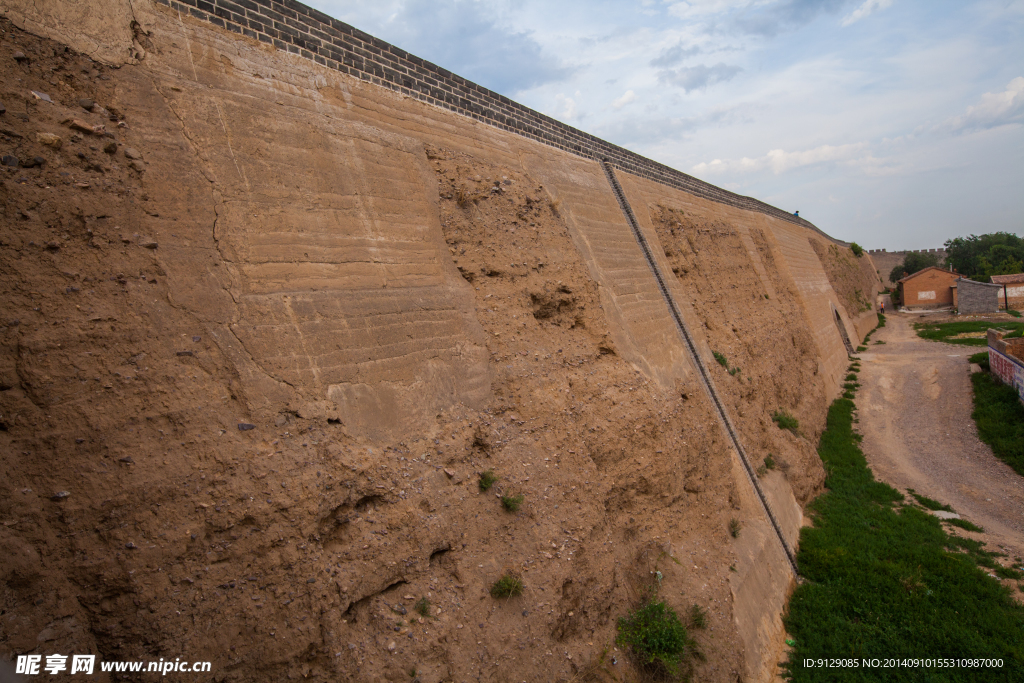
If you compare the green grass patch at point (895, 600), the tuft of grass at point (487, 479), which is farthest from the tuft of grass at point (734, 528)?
the tuft of grass at point (487, 479)

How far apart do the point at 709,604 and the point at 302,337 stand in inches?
221

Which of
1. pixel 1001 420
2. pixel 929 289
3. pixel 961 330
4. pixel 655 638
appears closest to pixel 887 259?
pixel 929 289

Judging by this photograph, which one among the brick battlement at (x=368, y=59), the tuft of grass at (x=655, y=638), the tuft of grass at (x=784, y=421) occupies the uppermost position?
the brick battlement at (x=368, y=59)

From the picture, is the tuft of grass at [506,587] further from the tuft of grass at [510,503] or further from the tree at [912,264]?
the tree at [912,264]

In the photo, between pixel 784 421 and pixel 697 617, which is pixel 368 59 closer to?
pixel 697 617

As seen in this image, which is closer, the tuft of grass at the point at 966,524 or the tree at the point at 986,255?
the tuft of grass at the point at 966,524

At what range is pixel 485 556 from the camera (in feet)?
14.8

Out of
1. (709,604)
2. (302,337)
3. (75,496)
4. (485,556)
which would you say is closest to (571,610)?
(485,556)

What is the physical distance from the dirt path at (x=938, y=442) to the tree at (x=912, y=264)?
34.4m

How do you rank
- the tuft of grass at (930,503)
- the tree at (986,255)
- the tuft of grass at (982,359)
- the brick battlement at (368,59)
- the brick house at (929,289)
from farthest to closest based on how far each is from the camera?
the tree at (986,255) < the brick house at (929,289) < the tuft of grass at (982,359) < the tuft of grass at (930,503) < the brick battlement at (368,59)

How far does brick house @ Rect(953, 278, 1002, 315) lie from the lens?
28094 mm

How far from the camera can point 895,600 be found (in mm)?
6957

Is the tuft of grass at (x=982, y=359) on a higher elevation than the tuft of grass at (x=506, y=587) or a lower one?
lower

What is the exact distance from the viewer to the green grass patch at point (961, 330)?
66.4 feet
